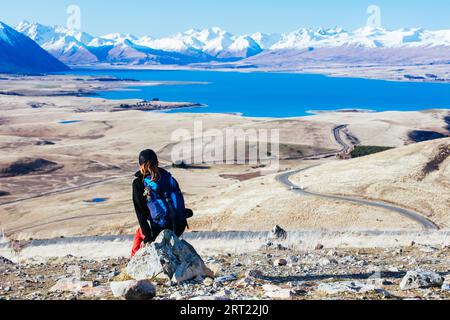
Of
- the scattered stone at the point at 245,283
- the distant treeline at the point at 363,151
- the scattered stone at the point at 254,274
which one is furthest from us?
the distant treeline at the point at 363,151

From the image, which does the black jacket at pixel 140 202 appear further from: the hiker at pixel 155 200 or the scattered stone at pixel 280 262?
the scattered stone at pixel 280 262

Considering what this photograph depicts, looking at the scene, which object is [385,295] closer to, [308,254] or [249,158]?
[308,254]

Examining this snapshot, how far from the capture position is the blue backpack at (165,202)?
10883 millimetres

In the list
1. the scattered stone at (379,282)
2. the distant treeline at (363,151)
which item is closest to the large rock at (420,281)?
the scattered stone at (379,282)

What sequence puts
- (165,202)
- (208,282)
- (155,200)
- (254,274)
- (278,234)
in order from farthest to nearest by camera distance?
(278,234) → (254,274) → (208,282) → (165,202) → (155,200)

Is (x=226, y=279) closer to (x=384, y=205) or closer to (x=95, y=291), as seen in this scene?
(x=95, y=291)

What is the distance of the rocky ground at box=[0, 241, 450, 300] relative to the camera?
1064 centimetres

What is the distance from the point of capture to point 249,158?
4126 inches

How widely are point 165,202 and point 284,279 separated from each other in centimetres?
361

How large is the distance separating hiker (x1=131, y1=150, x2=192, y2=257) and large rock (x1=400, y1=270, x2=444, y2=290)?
4253 mm

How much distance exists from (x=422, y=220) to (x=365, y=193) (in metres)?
7.51

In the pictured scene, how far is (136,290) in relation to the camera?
10.4 m

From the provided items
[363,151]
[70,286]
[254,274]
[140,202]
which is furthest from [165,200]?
[363,151]

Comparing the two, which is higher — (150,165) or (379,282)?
(150,165)
